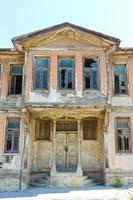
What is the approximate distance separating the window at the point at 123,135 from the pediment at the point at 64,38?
13.9ft

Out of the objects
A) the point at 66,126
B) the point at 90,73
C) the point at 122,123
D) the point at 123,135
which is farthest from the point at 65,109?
the point at 123,135

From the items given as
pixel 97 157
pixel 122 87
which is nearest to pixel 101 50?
pixel 122 87

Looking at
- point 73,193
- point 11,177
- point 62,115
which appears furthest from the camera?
point 62,115

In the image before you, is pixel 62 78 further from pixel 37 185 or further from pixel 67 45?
pixel 37 185

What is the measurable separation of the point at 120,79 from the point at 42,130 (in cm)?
539

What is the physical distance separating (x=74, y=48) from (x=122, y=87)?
349 centimetres

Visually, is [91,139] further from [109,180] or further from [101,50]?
[101,50]

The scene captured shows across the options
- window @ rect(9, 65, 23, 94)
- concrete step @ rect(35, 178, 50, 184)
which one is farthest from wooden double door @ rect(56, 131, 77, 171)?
window @ rect(9, 65, 23, 94)

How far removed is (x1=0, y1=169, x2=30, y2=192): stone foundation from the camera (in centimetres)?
1380

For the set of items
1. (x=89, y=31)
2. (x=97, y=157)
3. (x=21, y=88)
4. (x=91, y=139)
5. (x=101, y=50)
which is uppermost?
(x=89, y=31)

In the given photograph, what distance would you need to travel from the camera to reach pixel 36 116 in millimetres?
15523

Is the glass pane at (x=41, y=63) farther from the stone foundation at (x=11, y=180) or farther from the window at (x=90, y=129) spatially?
the stone foundation at (x=11, y=180)

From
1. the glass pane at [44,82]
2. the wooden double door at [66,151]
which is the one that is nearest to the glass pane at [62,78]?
the glass pane at [44,82]

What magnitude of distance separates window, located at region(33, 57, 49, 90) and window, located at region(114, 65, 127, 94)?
13.1ft
